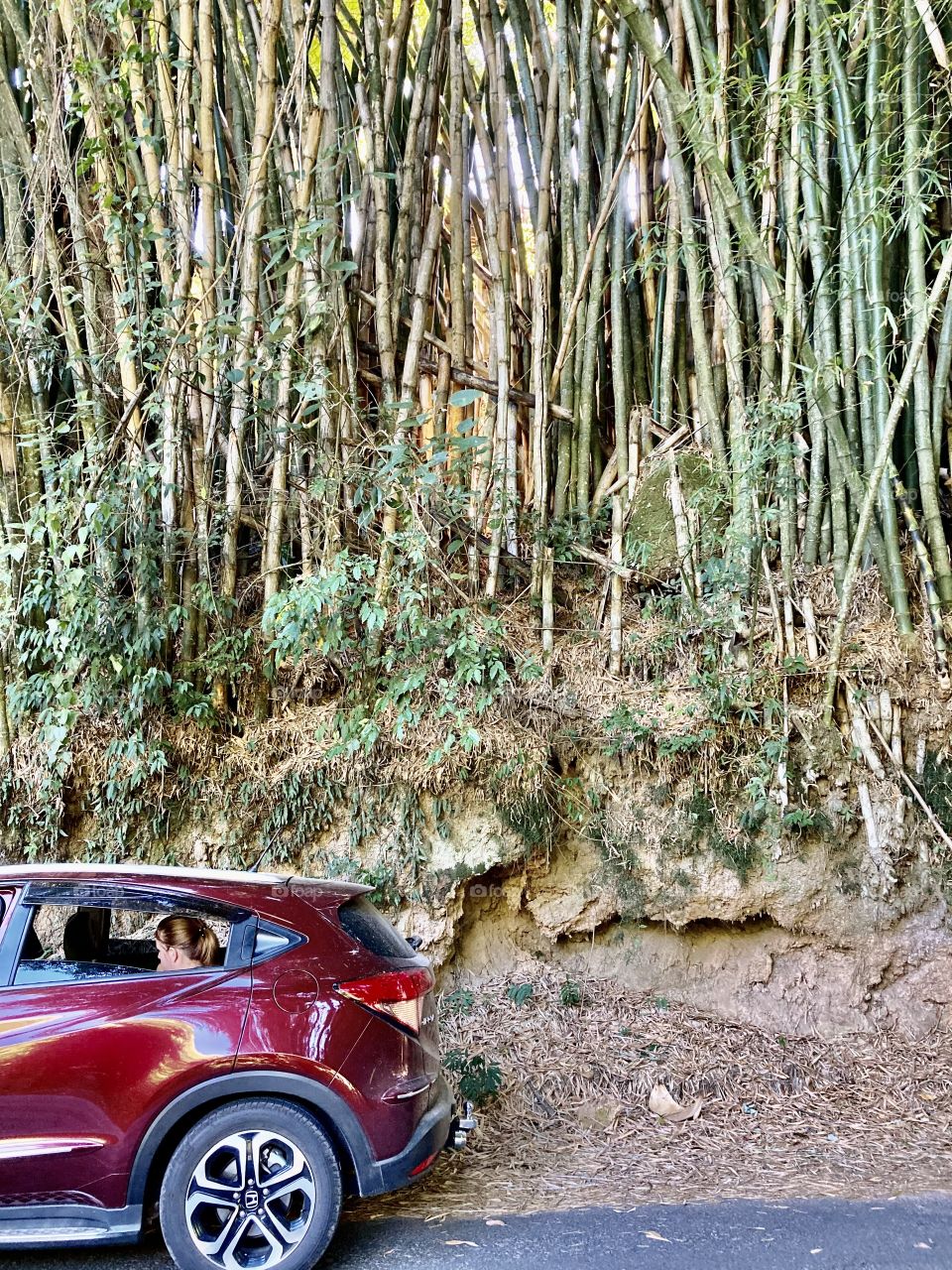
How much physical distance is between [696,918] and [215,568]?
3708 mm

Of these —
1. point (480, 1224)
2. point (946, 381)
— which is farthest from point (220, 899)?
point (946, 381)

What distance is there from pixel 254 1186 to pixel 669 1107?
242 cm

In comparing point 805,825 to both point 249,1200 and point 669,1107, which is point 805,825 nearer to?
point 669,1107

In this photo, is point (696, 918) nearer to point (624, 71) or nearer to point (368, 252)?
point (368, 252)

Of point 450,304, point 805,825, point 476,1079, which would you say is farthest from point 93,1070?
point 450,304

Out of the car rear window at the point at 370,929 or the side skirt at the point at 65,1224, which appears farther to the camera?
the car rear window at the point at 370,929

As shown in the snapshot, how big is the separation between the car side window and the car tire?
573 mm

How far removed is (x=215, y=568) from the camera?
642cm

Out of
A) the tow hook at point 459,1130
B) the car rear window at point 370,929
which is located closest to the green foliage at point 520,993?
the tow hook at point 459,1130

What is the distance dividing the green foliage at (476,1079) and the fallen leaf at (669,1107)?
774 millimetres

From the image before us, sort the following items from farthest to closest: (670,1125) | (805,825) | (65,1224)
→ 1. (805,825)
2. (670,1125)
3. (65,1224)

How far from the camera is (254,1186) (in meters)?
3.22

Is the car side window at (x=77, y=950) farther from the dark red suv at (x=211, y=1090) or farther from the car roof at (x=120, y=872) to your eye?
the car roof at (x=120, y=872)

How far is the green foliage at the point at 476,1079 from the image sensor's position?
482 cm
